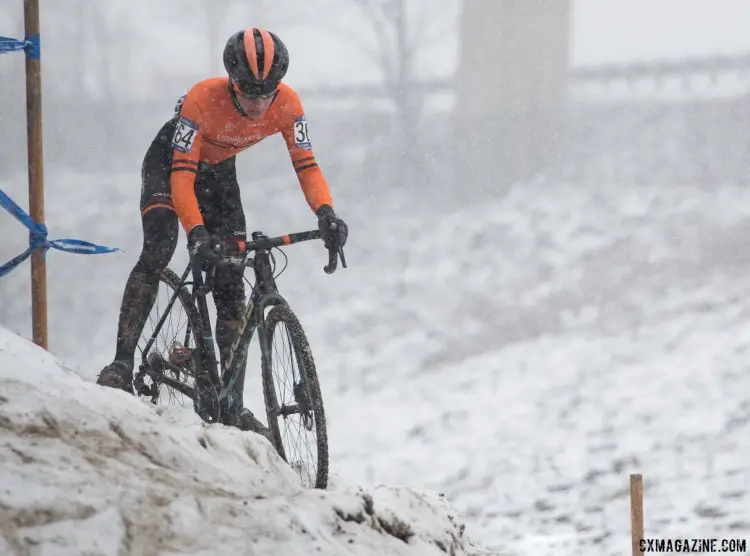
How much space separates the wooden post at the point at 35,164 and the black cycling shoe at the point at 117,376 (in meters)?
0.94

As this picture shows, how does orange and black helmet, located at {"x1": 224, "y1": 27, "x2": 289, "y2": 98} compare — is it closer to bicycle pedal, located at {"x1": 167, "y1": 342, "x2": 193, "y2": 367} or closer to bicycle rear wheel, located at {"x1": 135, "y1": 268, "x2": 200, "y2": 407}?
bicycle rear wheel, located at {"x1": 135, "y1": 268, "x2": 200, "y2": 407}

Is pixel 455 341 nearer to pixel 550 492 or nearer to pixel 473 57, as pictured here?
pixel 550 492

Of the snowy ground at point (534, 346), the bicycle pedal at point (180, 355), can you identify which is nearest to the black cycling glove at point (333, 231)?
the bicycle pedal at point (180, 355)

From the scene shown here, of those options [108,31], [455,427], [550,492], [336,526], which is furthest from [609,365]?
[108,31]

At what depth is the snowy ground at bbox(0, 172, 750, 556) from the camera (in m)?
8.71

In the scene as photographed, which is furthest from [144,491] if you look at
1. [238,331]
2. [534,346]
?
[534,346]

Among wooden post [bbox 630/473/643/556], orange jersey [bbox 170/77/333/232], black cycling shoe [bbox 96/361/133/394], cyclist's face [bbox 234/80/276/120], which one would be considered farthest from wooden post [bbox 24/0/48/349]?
wooden post [bbox 630/473/643/556]

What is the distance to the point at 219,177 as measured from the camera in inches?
203

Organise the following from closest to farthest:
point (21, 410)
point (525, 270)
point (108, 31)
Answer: point (21, 410) → point (525, 270) → point (108, 31)

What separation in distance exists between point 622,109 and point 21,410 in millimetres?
22265

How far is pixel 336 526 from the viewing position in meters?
3.55

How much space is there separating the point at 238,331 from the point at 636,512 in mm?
2178

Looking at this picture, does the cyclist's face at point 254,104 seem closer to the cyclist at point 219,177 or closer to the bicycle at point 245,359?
the cyclist at point 219,177

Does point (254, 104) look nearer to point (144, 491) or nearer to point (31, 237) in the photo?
point (31, 237)
